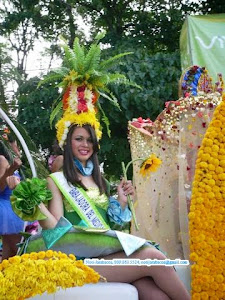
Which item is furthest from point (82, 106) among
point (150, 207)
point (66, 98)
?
point (150, 207)

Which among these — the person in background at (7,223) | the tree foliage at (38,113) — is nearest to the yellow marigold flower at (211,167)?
the person in background at (7,223)

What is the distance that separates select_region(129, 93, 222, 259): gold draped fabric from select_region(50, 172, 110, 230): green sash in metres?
0.71

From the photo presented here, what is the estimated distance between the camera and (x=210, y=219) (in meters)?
2.99

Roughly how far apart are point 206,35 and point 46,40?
5980mm

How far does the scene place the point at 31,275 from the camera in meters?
2.60

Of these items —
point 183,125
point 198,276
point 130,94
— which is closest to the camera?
point 198,276

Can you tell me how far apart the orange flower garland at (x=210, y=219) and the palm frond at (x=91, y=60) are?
1.05 m

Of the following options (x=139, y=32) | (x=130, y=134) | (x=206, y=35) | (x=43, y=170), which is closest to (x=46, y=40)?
(x=139, y=32)

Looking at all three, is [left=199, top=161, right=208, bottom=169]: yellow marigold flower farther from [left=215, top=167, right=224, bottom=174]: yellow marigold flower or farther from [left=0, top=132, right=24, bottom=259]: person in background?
[left=0, top=132, right=24, bottom=259]: person in background

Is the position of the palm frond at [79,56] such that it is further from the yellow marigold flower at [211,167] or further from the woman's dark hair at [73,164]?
the yellow marigold flower at [211,167]

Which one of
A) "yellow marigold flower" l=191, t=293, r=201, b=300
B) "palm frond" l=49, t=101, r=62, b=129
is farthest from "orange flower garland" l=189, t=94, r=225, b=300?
"palm frond" l=49, t=101, r=62, b=129

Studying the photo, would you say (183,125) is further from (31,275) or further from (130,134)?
(31,275)

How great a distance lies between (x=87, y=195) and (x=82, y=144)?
0.35 m

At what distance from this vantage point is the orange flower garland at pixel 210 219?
2.94 metres
